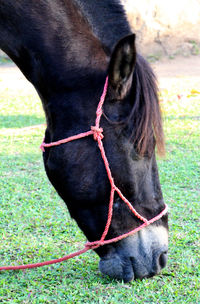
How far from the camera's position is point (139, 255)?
2.31 meters

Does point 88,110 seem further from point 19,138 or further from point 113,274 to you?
point 19,138

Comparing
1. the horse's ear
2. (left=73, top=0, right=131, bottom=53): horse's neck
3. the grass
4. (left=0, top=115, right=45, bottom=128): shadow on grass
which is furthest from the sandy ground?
the horse's ear

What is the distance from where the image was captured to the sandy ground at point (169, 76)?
10.4 metres

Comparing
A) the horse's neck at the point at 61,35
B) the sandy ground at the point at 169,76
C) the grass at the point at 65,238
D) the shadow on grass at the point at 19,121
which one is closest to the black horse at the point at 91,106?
the horse's neck at the point at 61,35

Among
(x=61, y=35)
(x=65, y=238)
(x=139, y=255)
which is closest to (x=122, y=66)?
(x=61, y=35)

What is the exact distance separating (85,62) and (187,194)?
2.07 meters

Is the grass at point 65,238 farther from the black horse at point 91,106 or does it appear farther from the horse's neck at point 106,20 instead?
the horse's neck at point 106,20

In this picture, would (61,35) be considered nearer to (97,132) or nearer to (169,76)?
(97,132)

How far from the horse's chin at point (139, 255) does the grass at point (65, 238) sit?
4.1 inches

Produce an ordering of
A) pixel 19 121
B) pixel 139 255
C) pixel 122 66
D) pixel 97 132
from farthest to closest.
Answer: pixel 19 121, pixel 139 255, pixel 97 132, pixel 122 66

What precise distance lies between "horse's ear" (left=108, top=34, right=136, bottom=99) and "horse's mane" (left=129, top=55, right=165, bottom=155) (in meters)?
0.08

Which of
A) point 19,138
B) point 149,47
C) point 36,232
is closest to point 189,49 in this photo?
point 149,47

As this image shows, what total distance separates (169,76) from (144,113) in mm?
10011

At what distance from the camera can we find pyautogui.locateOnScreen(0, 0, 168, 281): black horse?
7.25 ft
